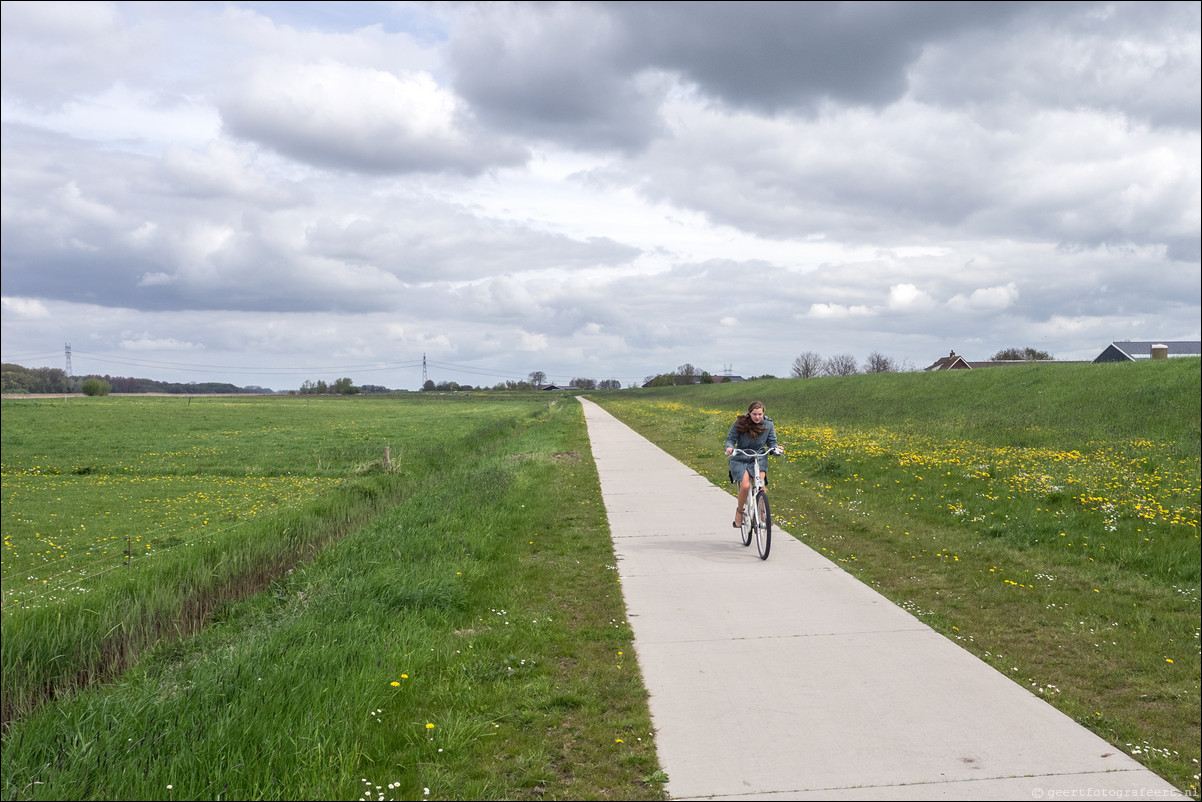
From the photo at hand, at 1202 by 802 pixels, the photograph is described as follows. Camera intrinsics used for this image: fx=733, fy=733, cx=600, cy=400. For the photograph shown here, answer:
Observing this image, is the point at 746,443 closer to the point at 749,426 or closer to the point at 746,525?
the point at 749,426

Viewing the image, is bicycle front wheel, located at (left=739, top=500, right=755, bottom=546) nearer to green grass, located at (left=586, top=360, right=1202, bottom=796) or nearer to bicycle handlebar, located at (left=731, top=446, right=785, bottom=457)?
bicycle handlebar, located at (left=731, top=446, right=785, bottom=457)

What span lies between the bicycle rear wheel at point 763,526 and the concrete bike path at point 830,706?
516 millimetres

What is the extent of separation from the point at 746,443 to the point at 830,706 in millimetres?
Answer: 4813

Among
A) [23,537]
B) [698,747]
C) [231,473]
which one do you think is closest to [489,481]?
[23,537]

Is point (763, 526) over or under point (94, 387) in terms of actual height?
under

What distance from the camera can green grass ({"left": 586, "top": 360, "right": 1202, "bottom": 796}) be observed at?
16.9ft

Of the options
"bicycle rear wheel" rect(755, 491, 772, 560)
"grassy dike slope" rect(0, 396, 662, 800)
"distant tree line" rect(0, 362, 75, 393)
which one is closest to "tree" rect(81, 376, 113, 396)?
"distant tree line" rect(0, 362, 75, 393)

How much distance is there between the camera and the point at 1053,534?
9.18 metres

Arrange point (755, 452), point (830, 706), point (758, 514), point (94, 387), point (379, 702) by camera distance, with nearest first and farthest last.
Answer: point (830, 706) → point (379, 702) → point (758, 514) → point (755, 452) → point (94, 387)

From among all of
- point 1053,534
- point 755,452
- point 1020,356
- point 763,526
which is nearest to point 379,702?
point 763,526

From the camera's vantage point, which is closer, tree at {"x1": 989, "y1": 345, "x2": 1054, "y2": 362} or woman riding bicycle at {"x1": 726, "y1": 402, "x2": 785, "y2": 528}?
woman riding bicycle at {"x1": 726, "y1": 402, "x2": 785, "y2": 528}

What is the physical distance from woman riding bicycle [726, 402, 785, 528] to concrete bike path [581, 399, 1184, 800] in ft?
4.40

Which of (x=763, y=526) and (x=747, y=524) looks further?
(x=747, y=524)

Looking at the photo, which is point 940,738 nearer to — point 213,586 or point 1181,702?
point 1181,702
